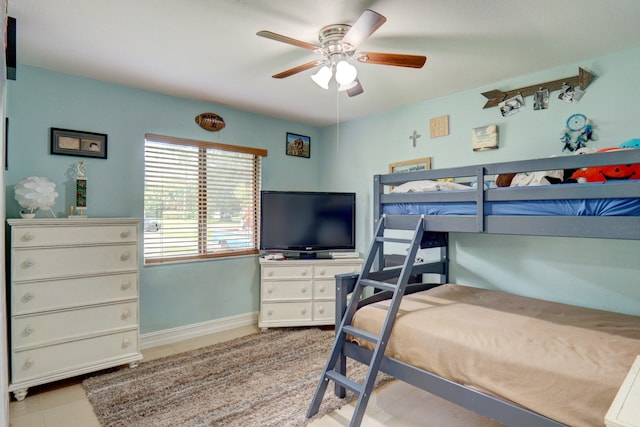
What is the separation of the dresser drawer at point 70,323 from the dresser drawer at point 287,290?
1281mm

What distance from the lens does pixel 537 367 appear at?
156cm

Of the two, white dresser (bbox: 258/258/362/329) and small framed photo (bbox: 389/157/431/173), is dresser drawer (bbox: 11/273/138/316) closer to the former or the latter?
white dresser (bbox: 258/258/362/329)

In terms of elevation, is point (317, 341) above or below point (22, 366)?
below

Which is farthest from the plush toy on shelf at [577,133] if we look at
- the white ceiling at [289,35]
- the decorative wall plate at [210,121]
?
the decorative wall plate at [210,121]

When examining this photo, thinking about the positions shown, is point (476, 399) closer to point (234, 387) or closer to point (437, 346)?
point (437, 346)

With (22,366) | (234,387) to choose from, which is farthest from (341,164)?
(22,366)

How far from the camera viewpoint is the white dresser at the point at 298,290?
371 cm

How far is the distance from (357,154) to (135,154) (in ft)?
7.85

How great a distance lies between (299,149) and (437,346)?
3103 millimetres

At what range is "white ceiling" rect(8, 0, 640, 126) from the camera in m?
1.88

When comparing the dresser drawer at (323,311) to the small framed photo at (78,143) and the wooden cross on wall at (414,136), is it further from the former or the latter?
the small framed photo at (78,143)

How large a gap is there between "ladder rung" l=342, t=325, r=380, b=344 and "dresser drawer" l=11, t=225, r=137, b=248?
188 cm

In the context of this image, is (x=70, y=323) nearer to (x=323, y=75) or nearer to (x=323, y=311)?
(x=323, y=311)

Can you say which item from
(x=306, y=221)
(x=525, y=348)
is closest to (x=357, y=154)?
(x=306, y=221)
